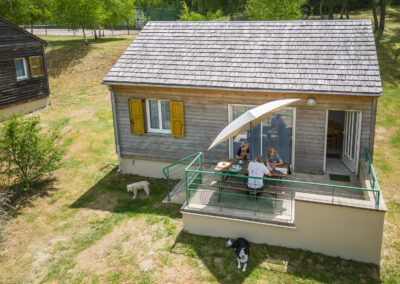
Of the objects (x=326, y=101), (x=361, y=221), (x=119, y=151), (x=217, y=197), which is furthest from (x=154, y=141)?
(x=361, y=221)

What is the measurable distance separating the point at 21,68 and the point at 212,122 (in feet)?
48.6

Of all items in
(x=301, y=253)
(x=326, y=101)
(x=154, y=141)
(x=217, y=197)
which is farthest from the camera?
(x=154, y=141)

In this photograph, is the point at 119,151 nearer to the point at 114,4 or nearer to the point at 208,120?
the point at 208,120

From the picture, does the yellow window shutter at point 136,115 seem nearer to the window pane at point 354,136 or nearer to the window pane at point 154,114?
the window pane at point 154,114

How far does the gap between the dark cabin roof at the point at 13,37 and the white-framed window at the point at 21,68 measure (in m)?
1.01

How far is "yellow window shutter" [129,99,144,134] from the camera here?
533 inches

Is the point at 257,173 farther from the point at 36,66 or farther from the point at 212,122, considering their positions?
the point at 36,66

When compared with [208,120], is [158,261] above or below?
below

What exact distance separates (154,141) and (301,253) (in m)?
6.83

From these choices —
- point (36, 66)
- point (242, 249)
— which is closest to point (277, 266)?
point (242, 249)

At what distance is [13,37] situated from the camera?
20.7m

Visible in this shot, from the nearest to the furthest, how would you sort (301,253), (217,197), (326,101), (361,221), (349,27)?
(361,221), (301,253), (217,197), (326,101), (349,27)

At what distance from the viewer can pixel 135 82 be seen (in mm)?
13031

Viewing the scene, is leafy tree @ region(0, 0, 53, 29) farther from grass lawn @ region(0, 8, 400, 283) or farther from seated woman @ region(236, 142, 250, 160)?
seated woman @ region(236, 142, 250, 160)
